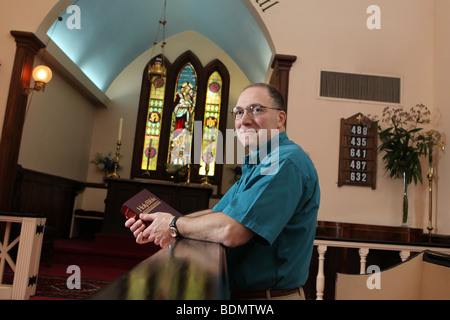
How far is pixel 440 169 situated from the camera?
4996 mm

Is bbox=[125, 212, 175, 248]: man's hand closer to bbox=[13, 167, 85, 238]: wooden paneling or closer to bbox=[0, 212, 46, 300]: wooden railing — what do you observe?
bbox=[0, 212, 46, 300]: wooden railing

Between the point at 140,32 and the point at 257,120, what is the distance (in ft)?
25.8

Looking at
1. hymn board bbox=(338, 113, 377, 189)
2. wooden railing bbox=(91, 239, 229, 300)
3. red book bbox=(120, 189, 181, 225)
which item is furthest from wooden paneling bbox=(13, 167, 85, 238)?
wooden railing bbox=(91, 239, 229, 300)

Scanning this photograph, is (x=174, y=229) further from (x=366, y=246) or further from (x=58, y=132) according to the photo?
(x=58, y=132)

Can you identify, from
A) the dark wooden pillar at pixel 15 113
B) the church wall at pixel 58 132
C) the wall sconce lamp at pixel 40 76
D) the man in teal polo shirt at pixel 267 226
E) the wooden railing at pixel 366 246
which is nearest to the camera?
the man in teal polo shirt at pixel 267 226

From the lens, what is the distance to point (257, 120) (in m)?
1.48

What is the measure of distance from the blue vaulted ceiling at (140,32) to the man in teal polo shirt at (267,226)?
17.7ft

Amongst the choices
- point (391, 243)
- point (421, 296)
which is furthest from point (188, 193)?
point (421, 296)

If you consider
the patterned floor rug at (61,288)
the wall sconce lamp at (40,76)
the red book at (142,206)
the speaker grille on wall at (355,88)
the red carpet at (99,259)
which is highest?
the speaker grille on wall at (355,88)

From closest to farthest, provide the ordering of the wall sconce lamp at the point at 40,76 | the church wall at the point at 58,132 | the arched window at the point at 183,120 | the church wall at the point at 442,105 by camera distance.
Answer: the church wall at the point at 442,105 → the wall sconce lamp at the point at 40,76 → the church wall at the point at 58,132 → the arched window at the point at 183,120

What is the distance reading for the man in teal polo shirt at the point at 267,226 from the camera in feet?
3.64

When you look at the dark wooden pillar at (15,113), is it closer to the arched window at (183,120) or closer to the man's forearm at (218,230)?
the arched window at (183,120)

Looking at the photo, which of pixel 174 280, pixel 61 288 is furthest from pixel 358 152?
pixel 174 280

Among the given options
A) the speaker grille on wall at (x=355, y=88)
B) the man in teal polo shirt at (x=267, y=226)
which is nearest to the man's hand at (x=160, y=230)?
the man in teal polo shirt at (x=267, y=226)
